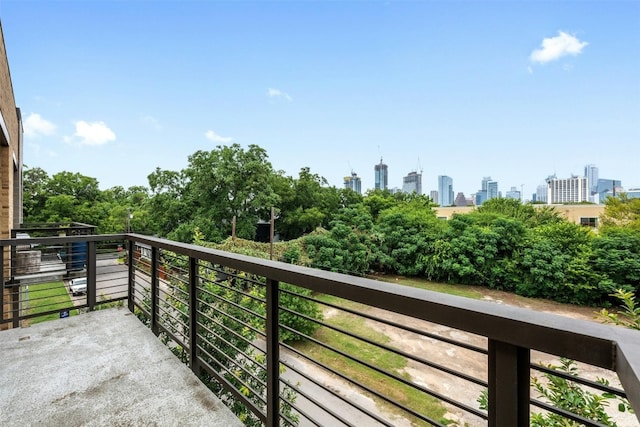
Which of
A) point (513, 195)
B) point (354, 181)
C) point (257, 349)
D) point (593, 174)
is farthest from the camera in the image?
point (593, 174)

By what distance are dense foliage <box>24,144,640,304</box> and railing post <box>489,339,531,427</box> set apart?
1274cm

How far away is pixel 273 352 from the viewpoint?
1.43 meters

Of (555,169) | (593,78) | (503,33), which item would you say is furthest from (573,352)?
(555,169)

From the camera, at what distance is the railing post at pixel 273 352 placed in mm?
1417

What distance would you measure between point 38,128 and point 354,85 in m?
18.8

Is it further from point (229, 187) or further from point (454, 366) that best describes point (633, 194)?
point (229, 187)

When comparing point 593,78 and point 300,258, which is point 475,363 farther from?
point 593,78

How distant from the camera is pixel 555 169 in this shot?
4000 cm

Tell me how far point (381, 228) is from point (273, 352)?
15380 millimetres

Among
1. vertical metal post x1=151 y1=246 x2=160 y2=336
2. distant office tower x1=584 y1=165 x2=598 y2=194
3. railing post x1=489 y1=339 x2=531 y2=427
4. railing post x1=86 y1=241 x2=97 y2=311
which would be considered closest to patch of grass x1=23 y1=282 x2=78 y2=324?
railing post x1=86 y1=241 x2=97 y2=311

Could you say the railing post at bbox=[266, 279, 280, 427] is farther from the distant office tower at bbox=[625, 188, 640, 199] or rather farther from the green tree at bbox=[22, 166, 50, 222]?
the green tree at bbox=[22, 166, 50, 222]

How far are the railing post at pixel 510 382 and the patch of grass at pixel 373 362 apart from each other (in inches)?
145

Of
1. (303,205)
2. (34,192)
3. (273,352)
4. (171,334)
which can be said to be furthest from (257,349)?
(34,192)

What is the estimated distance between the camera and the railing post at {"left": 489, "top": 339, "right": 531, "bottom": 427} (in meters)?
0.68
